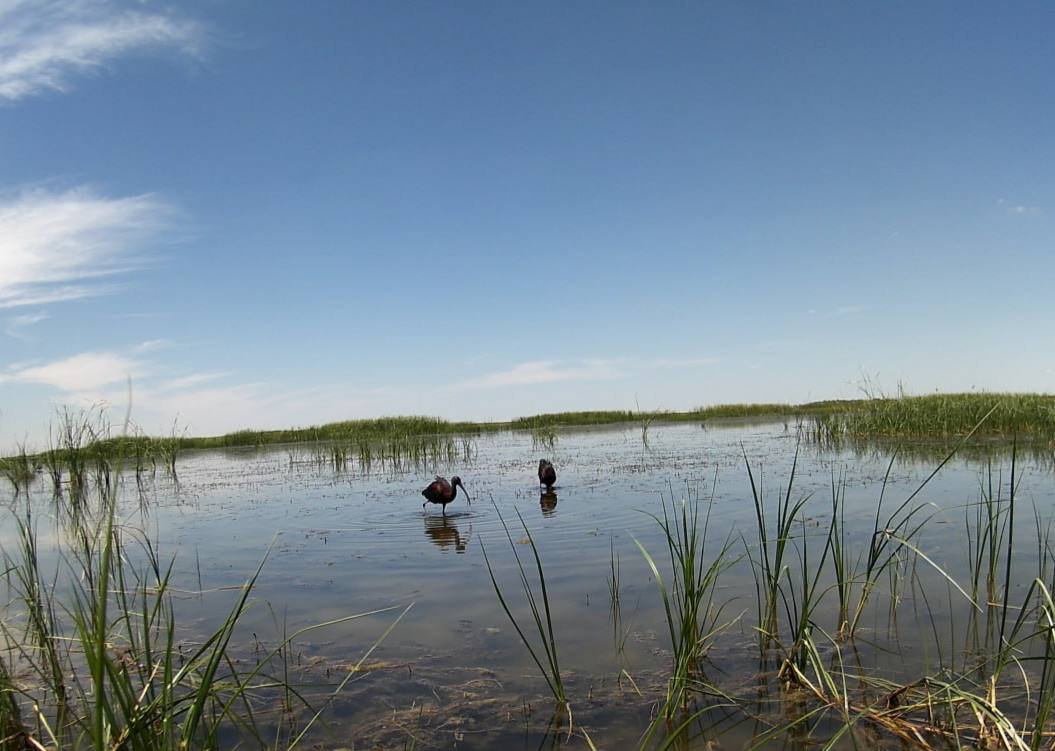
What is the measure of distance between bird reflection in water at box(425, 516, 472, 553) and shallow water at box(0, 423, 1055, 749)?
0.03 m

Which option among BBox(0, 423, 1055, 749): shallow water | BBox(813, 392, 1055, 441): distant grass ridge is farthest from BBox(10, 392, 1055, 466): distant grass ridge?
BBox(0, 423, 1055, 749): shallow water

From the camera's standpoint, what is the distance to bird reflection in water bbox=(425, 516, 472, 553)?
26.8 ft

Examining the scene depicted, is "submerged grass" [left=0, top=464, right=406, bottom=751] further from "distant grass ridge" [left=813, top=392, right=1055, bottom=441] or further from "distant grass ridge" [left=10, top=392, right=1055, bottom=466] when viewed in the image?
"distant grass ridge" [left=813, top=392, right=1055, bottom=441]

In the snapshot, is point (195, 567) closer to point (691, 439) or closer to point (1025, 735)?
point (1025, 735)

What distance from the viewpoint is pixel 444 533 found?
350 inches

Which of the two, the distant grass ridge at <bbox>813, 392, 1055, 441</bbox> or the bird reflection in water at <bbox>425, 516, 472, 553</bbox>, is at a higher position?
the distant grass ridge at <bbox>813, 392, 1055, 441</bbox>

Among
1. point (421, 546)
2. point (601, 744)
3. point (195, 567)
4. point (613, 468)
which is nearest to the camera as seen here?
point (601, 744)

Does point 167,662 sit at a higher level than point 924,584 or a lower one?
higher

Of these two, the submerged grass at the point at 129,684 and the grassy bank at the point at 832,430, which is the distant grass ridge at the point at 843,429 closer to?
the grassy bank at the point at 832,430

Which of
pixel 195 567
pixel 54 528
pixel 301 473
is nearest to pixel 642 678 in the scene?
pixel 195 567

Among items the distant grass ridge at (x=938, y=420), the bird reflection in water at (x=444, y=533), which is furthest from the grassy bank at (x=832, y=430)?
the bird reflection in water at (x=444, y=533)

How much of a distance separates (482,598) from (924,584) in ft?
11.2

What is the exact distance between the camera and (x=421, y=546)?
820cm

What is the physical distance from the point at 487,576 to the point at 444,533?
235cm
